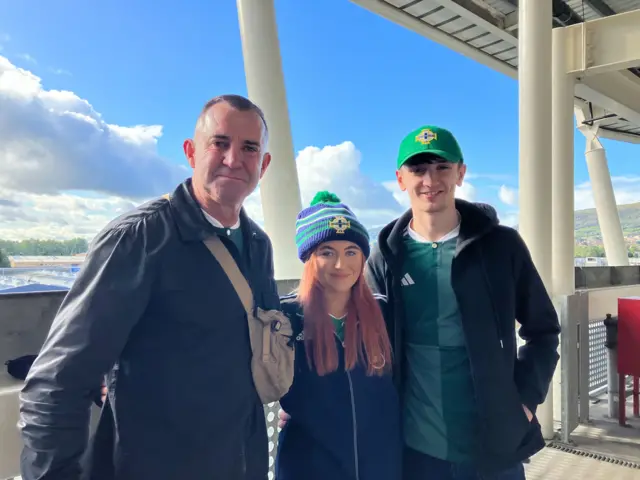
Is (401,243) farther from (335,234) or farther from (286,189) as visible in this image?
(286,189)

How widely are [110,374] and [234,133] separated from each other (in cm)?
76

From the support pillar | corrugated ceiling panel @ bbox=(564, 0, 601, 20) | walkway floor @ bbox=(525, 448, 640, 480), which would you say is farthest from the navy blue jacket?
corrugated ceiling panel @ bbox=(564, 0, 601, 20)

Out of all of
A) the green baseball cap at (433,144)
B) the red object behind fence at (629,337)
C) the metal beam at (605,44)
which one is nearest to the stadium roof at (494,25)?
the metal beam at (605,44)

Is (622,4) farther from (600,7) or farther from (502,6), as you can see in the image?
(502,6)

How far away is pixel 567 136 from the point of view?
18.5 ft

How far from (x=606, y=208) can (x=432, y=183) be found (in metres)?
16.6

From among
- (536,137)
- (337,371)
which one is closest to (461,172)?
(337,371)

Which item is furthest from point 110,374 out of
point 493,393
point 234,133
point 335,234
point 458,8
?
point 458,8

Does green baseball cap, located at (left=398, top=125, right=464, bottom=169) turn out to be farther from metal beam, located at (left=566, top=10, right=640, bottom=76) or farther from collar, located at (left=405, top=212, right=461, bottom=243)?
metal beam, located at (left=566, top=10, right=640, bottom=76)

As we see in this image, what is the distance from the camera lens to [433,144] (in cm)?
172

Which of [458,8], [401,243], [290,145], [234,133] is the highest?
[458,8]

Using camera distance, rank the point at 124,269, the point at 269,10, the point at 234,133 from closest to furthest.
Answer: the point at 124,269 < the point at 234,133 < the point at 269,10

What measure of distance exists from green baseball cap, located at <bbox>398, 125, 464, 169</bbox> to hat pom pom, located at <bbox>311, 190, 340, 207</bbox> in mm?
328

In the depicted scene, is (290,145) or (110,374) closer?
(110,374)
